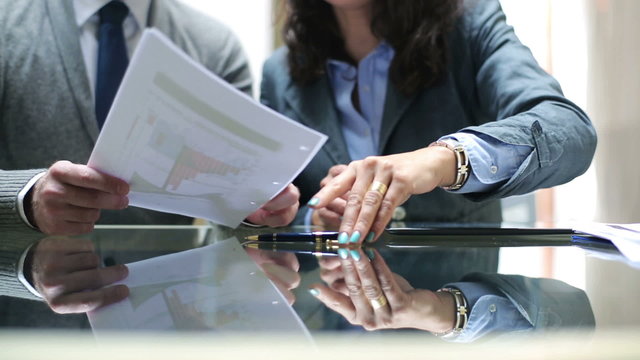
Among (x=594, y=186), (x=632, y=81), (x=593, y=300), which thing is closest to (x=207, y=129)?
(x=593, y=300)

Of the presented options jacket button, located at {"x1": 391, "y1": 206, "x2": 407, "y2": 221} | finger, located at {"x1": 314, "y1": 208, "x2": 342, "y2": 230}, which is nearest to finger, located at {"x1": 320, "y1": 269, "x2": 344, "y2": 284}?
finger, located at {"x1": 314, "y1": 208, "x2": 342, "y2": 230}

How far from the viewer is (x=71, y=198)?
0.90 meters

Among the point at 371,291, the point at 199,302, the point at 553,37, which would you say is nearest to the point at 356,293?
the point at 371,291

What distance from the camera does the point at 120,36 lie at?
158 centimetres

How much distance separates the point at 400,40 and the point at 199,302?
1196mm

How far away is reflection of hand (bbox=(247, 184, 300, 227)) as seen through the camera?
1.06m

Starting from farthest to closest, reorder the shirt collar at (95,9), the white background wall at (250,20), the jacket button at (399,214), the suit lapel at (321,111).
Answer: the white background wall at (250,20) < the shirt collar at (95,9) < the suit lapel at (321,111) < the jacket button at (399,214)

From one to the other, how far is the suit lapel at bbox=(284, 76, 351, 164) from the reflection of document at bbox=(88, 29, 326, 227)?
61 centimetres

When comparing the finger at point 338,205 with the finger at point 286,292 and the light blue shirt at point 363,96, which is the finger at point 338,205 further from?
the finger at point 286,292

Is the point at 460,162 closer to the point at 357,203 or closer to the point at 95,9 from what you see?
the point at 357,203

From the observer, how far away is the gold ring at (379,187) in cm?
81

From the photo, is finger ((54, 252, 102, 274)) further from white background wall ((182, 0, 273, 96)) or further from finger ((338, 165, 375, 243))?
white background wall ((182, 0, 273, 96))

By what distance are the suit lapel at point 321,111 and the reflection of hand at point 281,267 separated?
744mm

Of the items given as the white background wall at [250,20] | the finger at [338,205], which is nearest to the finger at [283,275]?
the finger at [338,205]
